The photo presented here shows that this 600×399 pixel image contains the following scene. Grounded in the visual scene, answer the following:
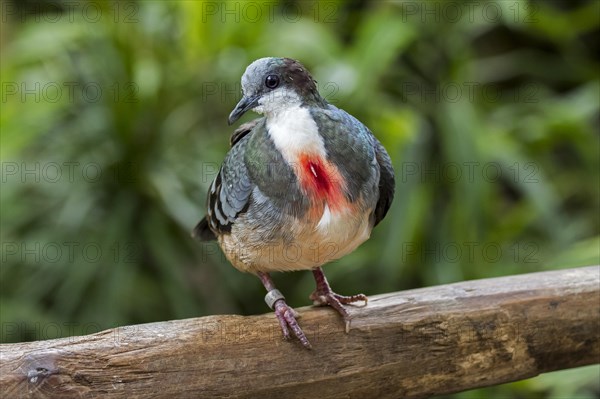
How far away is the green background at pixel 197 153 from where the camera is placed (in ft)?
9.10

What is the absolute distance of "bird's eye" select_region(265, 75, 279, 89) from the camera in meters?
1.43

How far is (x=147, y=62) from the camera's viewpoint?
9.64 feet

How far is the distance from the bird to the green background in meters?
1.19

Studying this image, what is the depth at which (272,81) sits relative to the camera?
4.71 ft

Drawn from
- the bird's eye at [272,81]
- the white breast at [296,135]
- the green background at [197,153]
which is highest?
the bird's eye at [272,81]

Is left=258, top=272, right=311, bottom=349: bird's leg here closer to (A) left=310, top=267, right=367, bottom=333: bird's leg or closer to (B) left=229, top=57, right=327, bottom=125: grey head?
(A) left=310, top=267, right=367, bottom=333: bird's leg

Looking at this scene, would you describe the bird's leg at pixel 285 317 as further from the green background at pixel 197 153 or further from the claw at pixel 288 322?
the green background at pixel 197 153

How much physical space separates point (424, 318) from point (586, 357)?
41cm

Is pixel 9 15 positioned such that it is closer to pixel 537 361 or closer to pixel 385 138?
pixel 385 138

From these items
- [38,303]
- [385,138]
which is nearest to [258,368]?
[385,138]

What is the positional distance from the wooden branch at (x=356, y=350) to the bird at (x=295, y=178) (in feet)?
A: 0.19

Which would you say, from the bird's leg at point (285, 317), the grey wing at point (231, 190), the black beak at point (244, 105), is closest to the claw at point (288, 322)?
the bird's leg at point (285, 317)

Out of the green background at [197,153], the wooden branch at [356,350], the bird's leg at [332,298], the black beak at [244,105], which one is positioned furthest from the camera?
the green background at [197,153]

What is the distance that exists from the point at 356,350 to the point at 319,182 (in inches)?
13.7
